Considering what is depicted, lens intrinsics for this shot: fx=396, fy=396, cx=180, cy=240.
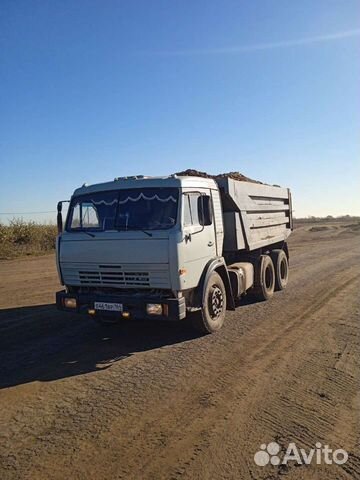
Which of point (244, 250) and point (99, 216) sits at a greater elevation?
point (99, 216)

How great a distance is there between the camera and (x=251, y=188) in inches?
359

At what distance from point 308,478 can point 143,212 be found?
433 centimetres

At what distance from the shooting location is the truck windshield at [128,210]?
629cm

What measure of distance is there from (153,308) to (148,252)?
0.84 metres

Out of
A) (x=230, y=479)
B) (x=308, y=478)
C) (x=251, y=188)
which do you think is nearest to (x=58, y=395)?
(x=230, y=479)

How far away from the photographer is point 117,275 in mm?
6242

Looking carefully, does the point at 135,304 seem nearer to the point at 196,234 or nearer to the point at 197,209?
the point at 196,234

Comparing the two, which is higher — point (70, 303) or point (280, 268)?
point (70, 303)

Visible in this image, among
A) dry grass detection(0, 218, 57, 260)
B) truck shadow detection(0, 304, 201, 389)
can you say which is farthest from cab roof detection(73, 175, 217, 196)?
dry grass detection(0, 218, 57, 260)

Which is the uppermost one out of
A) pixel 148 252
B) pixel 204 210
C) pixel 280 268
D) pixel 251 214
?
pixel 204 210

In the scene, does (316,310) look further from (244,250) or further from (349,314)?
A: (244,250)

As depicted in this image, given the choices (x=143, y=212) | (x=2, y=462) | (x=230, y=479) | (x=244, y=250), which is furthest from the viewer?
(x=244, y=250)

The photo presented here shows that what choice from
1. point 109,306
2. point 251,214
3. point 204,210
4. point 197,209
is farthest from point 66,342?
point 251,214

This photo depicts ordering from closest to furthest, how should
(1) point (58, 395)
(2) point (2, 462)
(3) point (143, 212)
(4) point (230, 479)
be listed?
1. (4) point (230, 479)
2. (2) point (2, 462)
3. (1) point (58, 395)
4. (3) point (143, 212)
